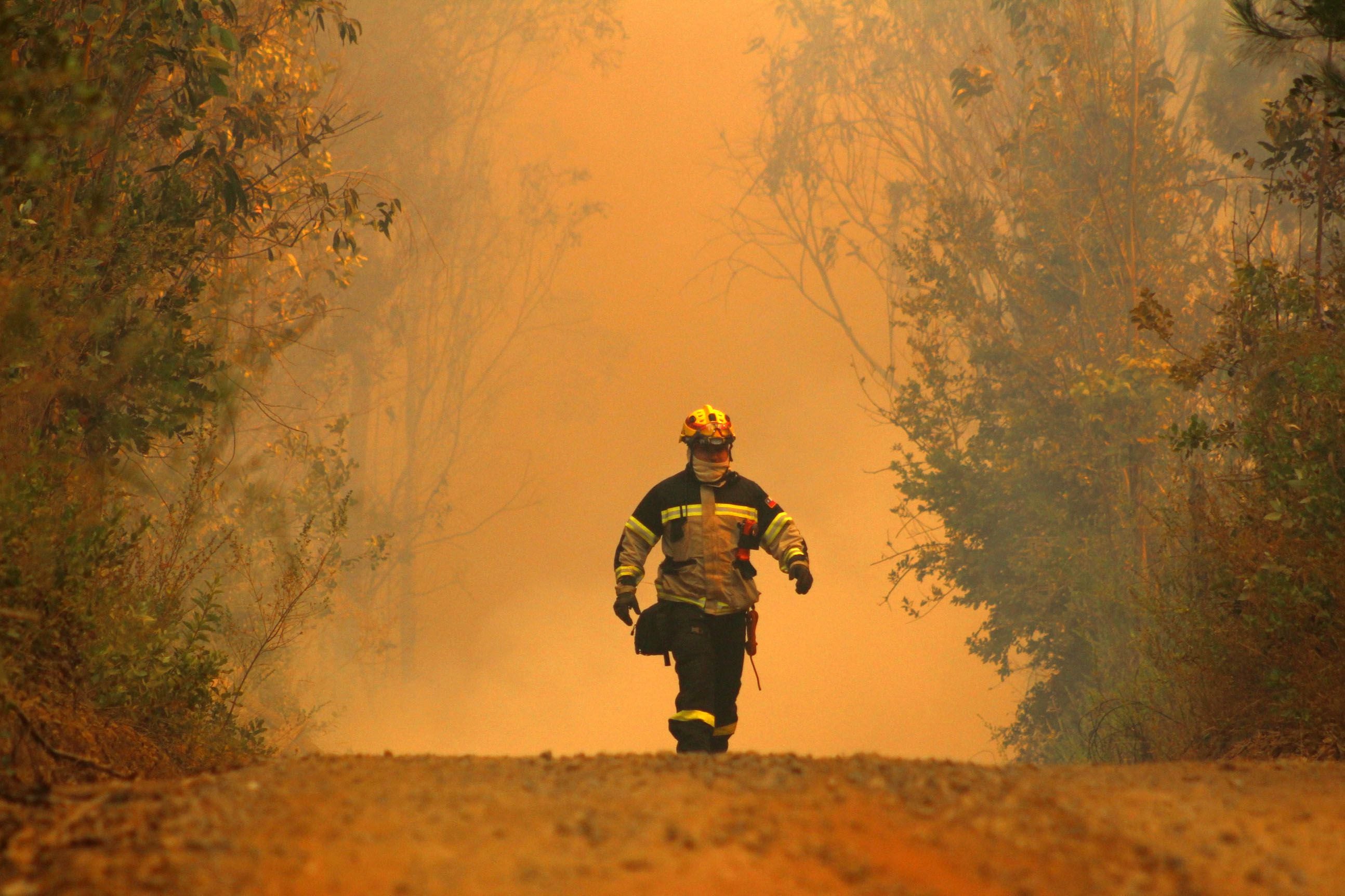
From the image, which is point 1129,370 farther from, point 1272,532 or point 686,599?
point 686,599

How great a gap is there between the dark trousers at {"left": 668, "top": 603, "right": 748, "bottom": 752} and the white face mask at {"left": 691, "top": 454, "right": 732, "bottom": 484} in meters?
0.82

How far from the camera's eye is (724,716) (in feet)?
23.9

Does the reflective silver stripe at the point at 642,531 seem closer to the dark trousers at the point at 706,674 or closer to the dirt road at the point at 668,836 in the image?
the dark trousers at the point at 706,674

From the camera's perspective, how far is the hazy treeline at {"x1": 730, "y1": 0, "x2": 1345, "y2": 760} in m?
7.27

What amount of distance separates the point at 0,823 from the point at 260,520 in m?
19.1

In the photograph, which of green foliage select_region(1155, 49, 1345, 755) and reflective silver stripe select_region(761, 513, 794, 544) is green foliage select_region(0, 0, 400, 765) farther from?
green foliage select_region(1155, 49, 1345, 755)

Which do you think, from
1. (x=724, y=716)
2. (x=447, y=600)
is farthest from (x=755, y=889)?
(x=447, y=600)

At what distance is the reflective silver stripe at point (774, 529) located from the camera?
7512 millimetres

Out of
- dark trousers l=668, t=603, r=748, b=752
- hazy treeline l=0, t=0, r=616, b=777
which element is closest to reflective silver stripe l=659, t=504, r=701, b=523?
dark trousers l=668, t=603, r=748, b=752

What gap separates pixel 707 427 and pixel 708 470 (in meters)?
0.27

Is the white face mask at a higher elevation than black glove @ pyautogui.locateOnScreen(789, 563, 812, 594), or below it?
higher

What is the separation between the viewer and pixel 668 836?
3.51m

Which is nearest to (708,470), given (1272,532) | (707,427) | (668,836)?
(707,427)

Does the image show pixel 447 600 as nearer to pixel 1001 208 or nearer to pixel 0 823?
pixel 1001 208
